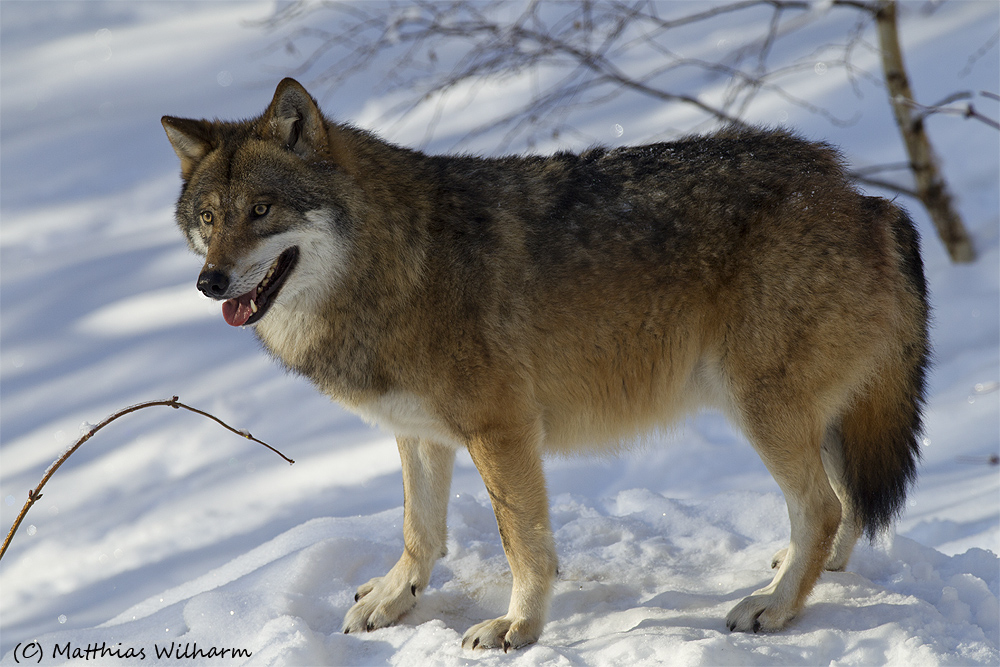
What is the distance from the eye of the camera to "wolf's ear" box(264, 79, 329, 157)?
3080mm

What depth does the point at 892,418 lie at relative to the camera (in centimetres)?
353

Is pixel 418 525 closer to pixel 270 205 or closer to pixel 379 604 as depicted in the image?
pixel 379 604

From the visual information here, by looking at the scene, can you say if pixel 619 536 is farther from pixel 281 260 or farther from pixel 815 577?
pixel 281 260

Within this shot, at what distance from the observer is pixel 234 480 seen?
21.1 feet

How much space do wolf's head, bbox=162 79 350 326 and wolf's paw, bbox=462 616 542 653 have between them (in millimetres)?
1444

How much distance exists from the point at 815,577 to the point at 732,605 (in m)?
0.36

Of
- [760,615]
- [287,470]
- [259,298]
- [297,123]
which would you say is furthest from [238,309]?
[287,470]

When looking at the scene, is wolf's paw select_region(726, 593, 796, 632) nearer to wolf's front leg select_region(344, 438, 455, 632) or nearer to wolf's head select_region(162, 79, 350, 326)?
wolf's front leg select_region(344, 438, 455, 632)

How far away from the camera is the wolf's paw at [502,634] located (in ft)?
10.3

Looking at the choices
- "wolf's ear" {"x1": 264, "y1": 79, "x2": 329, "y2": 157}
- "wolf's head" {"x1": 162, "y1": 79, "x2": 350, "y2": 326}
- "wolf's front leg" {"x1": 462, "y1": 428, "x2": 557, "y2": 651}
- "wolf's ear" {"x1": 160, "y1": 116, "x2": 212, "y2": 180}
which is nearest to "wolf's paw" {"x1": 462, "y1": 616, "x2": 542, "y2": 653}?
"wolf's front leg" {"x1": 462, "y1": 428, "x2": 557, "y2": 651}

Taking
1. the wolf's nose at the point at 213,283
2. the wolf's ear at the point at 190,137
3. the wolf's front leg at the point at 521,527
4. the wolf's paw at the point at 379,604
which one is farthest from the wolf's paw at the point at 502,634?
the wolf's ear at the point at 190,137

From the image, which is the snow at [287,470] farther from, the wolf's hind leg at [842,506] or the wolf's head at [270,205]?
the wolf's head at [270,205]

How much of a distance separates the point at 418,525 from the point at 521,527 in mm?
622

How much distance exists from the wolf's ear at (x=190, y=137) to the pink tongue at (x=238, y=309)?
0.70 metres
